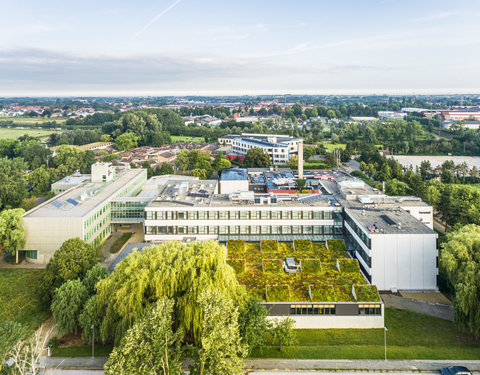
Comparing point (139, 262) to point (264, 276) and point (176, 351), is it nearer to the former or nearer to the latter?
point (176, 351)

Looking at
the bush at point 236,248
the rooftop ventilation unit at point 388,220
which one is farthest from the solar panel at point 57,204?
the rooftop ventilation unit at point 388,220

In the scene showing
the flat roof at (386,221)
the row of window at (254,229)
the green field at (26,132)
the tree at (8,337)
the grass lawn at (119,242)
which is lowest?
the grass lawn at (119,242)

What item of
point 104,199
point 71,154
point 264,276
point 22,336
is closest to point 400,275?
point 264,276

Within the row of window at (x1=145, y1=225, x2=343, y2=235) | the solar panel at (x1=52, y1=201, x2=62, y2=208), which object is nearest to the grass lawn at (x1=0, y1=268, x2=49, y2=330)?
the solar panel at (x1=52, y1=201, x2=62, y2=208)

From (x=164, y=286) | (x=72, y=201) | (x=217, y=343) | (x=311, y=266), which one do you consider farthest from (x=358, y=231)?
(x=72, y=201)

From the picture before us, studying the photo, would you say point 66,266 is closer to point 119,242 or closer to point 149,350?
point 119,242

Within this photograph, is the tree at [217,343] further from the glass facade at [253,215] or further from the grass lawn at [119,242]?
the grass lawn at [119,242]
